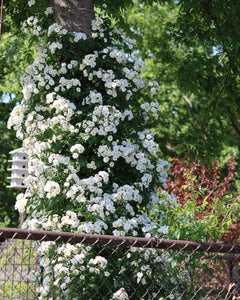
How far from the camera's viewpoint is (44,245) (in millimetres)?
3359

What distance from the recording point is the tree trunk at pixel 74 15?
4254 millimetres

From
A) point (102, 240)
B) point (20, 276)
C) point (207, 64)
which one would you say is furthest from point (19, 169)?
point (102, 240)

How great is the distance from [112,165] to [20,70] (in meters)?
9.17

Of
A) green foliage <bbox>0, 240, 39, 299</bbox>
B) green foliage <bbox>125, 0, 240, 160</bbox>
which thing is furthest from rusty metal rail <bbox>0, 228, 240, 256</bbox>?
green foliage <bbox>125, 0, 240, 160</bbox>

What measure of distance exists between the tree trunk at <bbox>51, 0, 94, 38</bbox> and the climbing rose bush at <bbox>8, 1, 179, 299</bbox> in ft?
0.38

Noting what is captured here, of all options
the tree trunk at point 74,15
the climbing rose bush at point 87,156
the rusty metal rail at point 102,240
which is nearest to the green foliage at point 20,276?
the rusty metal rail at point 102,240

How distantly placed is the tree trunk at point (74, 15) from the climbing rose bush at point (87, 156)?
117mm

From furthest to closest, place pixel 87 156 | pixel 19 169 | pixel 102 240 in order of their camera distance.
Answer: pixel 19 169 → pixel 87 156 → pixel 102 240

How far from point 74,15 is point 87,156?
4.81 feet

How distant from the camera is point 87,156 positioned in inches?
154

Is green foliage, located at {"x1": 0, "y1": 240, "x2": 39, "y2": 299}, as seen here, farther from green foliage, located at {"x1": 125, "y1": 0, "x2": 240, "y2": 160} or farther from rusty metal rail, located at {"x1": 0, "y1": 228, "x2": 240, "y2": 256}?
green foliage, located at {"x1": 125, "y1": 0, "x2": 240, "y2": 160}

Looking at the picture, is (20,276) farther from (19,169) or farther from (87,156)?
(19,169)

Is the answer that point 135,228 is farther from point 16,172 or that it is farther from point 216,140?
point 16,172

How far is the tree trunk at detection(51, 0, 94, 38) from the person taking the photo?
4254 millimetres
